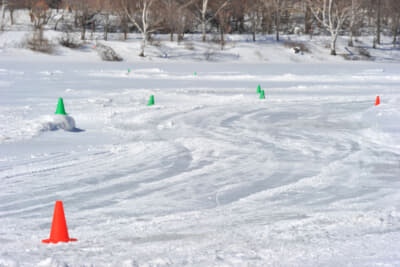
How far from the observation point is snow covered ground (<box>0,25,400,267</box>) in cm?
440

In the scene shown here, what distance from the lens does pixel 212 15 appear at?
55250 mm

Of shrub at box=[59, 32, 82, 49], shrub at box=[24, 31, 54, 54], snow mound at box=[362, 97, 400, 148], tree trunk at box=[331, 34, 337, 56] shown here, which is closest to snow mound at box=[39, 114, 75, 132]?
snow mound at box=[362, 97, 400, 148]

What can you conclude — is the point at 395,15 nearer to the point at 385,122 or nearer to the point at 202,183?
the point at 385,122

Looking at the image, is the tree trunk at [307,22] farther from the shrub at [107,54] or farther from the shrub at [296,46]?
the shrub at [107,54]

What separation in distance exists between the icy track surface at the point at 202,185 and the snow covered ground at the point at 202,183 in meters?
0.02

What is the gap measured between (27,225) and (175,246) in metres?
1.33

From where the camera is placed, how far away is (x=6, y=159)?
7.68m

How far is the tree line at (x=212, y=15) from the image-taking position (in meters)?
47.9

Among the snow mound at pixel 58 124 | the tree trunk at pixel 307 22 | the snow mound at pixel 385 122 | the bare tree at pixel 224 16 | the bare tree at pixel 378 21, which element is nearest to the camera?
the snow mound at pixel 385 122

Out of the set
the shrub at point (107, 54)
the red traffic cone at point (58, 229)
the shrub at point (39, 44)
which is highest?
the shrub at point (39, 44)

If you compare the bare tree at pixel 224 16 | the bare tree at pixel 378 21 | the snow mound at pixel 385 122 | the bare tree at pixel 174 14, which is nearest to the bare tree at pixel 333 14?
the bare tree at pixel 378 21

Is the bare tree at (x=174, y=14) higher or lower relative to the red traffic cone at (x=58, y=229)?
higher

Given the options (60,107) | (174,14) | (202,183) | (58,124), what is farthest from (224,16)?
(202,183)

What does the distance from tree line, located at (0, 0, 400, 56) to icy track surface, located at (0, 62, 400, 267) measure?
1312 inches
